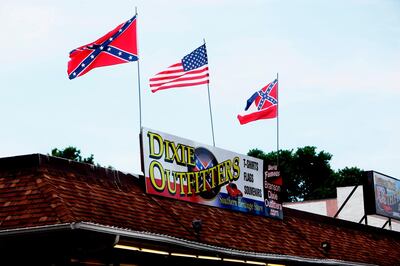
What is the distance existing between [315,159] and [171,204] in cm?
7561

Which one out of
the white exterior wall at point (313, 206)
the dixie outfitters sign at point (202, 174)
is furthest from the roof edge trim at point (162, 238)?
the white exterior wall at point (313, 206)

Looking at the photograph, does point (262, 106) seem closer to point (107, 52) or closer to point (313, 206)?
point (107, 52)

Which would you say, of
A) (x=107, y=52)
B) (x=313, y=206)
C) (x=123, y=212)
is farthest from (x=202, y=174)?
(x=313, y=206)

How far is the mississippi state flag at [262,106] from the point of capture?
26000 mm

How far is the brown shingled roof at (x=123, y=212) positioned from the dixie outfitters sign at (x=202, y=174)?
313mm

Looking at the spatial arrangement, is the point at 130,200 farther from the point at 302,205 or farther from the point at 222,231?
the point at 302,205

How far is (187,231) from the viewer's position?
18000mm

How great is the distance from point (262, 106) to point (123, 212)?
1065cm

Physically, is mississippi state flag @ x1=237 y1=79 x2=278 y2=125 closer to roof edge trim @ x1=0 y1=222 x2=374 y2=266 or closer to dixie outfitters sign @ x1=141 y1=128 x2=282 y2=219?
dixie outfitters sign @ x1=141 y1=128 x2=282 y2=219

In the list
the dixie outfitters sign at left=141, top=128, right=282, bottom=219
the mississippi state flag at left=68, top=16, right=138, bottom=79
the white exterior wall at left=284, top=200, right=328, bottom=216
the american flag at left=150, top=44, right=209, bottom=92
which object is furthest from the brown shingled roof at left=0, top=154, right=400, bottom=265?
the white exterior wall at left=284, top=200, right=328, bottom=216

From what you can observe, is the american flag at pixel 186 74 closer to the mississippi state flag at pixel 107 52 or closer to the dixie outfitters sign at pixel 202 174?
the dixie outfitters sign at pixel 202 174

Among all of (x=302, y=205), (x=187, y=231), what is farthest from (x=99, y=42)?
(x=302, y=205)

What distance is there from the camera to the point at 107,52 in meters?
18.9

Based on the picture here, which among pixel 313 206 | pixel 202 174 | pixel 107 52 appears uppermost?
pixel 107 52
